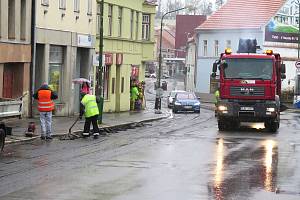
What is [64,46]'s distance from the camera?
33.0 meters

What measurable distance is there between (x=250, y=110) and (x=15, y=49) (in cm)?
943

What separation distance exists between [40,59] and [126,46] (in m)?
A: 11.3

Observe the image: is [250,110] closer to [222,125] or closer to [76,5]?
[222,125]

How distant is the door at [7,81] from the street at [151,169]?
6720mm

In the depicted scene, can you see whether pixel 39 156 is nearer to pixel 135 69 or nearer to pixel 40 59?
pixel 40 59

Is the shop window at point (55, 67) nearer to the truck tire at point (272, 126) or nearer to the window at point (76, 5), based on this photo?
the window at point (76, 5)

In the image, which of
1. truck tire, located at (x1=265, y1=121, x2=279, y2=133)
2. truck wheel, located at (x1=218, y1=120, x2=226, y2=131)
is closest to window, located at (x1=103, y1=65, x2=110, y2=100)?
truck wheel, located at (x1=218, y1=120, x2=226, y2=131)

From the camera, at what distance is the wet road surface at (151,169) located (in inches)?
468

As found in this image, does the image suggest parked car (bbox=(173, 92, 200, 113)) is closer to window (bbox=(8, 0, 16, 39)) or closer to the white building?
the white building

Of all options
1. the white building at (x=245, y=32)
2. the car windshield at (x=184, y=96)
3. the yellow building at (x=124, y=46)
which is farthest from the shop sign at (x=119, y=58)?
the white building at (x=245, y=32)

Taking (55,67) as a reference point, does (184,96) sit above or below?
below

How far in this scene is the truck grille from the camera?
2702 centimetres

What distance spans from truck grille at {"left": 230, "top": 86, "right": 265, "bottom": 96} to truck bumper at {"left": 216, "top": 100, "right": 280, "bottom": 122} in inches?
13.9

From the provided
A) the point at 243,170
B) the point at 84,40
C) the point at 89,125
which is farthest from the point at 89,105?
the point at 84,40
